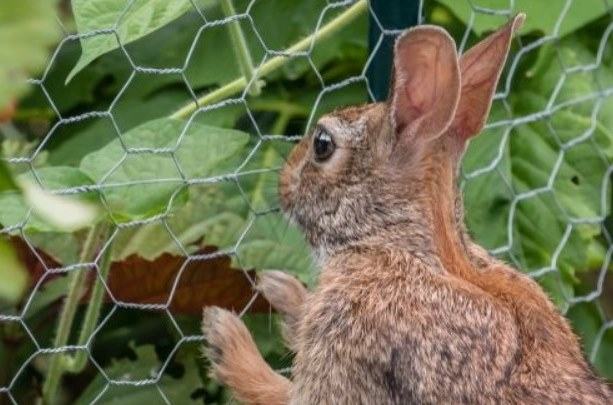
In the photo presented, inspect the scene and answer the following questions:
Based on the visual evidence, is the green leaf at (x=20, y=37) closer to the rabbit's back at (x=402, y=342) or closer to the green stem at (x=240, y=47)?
the rabbit's back at (x=402, y=342)

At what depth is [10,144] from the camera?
1.44 m

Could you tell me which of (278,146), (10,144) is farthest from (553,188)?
(10,144)

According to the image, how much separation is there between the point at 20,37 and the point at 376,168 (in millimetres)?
1200

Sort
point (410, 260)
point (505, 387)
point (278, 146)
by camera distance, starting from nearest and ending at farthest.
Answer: point (505, 387)
point (410, 260)
point (278, 146)

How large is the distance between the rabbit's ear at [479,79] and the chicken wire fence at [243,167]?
0.86 ft

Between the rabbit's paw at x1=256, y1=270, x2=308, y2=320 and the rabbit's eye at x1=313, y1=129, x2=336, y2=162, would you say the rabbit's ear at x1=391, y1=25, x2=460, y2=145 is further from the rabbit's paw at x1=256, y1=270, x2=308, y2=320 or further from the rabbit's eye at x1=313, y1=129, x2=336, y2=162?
the rabbit's paw at x1=256, y1=270, x2=308, y2=320

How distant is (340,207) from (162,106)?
400 millimetres

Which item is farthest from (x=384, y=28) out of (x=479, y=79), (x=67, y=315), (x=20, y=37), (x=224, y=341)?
(x=20, y=37)

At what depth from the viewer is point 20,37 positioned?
0.62 feet

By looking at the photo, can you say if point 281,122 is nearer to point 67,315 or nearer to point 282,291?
point 282,291

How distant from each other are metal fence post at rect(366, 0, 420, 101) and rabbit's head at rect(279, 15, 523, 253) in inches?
10.7

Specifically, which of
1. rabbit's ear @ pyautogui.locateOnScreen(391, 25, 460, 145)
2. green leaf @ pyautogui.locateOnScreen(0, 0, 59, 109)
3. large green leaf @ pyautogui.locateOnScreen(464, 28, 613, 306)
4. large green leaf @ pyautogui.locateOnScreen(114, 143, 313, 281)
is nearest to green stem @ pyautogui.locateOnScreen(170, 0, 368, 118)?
large green leaf @ pyautogui.locateOnScreen(114, 143, 313, 281)

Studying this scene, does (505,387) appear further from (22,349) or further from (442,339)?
(22,349)

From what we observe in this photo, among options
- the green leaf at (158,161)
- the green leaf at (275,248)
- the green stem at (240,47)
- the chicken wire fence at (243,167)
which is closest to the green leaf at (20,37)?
the chicken wire fence at (243,167)
